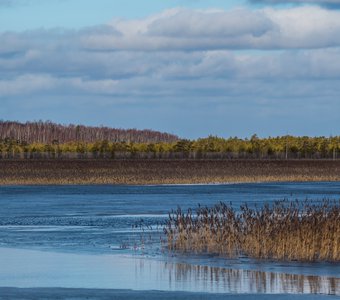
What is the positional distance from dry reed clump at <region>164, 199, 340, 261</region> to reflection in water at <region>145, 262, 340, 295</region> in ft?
7.28

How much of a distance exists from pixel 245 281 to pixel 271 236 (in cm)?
405

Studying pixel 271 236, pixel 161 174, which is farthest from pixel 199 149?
pixel 271 236

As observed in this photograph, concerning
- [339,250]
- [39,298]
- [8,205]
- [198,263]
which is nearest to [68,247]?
[198,263]

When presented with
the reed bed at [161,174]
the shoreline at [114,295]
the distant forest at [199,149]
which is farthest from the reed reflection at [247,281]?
the distant forest at [199,149]

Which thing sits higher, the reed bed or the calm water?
the reed bed

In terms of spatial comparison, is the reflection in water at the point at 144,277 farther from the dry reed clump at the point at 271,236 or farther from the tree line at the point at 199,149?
the tree line at the point at 199,149

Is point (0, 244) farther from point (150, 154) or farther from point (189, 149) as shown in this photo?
point (189, 149)

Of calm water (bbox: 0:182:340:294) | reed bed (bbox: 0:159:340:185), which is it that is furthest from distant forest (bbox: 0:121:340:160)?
calm water (bbox: 0:182:340:294)

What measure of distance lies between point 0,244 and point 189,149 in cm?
12708

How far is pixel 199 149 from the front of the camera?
153 metres

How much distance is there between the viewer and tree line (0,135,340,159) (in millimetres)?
141625

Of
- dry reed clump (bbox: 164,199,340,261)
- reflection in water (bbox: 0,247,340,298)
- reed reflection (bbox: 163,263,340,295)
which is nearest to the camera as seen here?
reed reflection (bbox: 163,263,340,295)

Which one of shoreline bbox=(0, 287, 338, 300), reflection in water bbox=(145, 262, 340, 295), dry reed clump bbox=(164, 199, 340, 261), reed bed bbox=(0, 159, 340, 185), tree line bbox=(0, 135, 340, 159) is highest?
tree line bbox=(0, 135, 340, 159)

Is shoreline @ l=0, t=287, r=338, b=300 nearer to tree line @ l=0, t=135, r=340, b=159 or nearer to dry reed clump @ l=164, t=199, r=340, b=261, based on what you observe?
dry reed clump @ l=164, t=199, r=340, b=261
